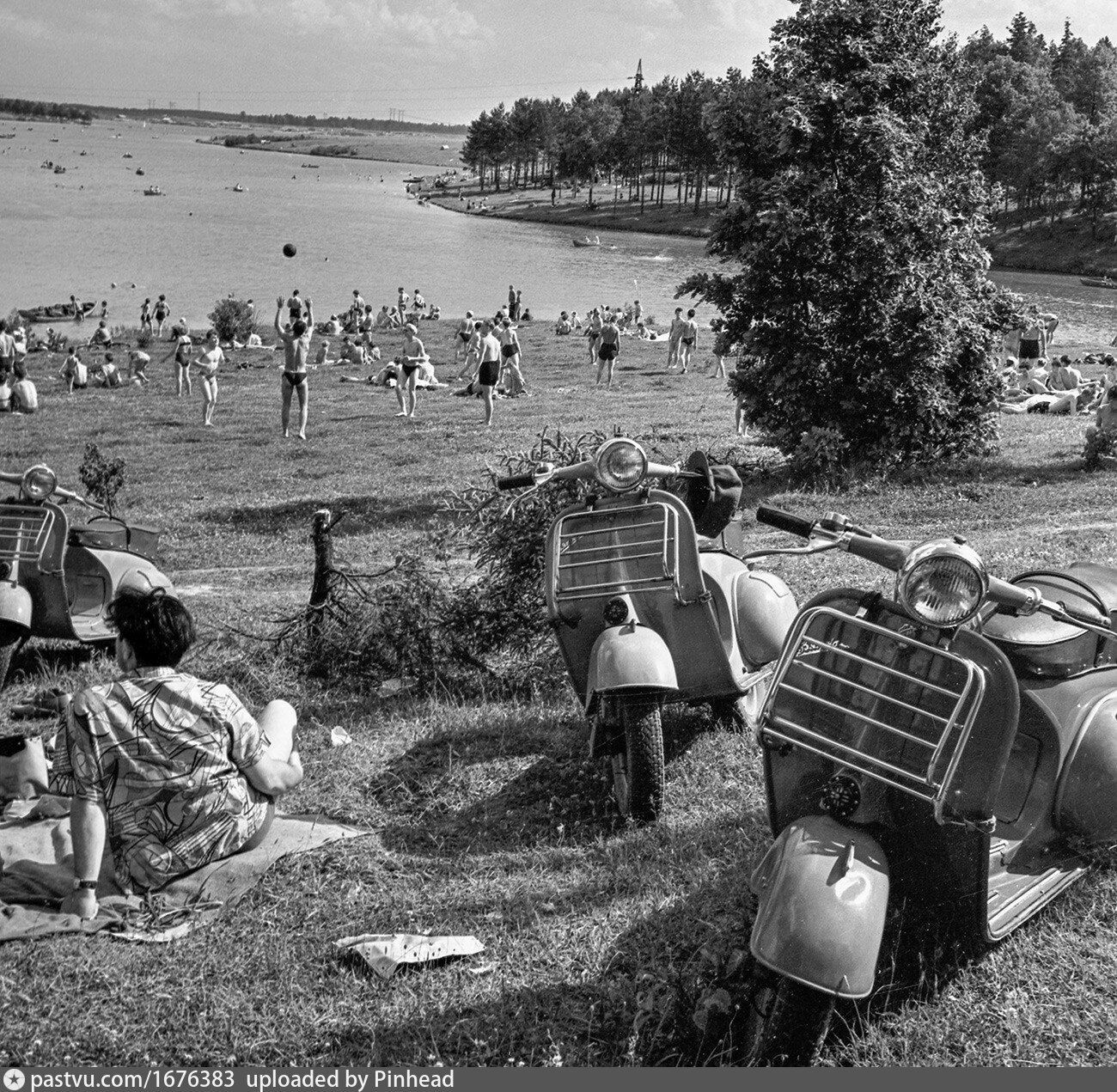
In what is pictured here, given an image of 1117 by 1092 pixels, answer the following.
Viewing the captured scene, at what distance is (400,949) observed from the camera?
12.3 feet

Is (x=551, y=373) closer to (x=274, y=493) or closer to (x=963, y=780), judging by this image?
(x=274, y=493)

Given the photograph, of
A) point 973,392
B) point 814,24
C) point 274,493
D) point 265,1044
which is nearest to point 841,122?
point 814,24

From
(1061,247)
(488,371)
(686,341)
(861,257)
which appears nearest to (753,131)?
(861,257)

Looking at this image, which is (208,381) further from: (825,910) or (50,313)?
(50,313)

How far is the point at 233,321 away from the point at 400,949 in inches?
1280

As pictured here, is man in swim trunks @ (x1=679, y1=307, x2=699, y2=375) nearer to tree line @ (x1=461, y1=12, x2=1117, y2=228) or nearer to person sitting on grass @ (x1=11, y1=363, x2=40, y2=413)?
tree line @ (x1=461, y1=12, x2=1117, y2=228)

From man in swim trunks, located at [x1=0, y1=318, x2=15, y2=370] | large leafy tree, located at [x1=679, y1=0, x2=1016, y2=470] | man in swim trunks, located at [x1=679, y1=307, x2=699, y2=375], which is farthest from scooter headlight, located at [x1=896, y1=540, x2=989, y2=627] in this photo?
man in swim trunks, located at [x1=679, y1=307, x2=699, y2=375]

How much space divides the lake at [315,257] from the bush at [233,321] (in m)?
6.02

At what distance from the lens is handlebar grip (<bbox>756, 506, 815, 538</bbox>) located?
3.57 metres

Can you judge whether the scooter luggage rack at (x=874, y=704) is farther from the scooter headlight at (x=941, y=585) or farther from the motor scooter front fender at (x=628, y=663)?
the motor scooter front fender at (x=628, y=663)

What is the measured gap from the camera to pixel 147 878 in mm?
4062

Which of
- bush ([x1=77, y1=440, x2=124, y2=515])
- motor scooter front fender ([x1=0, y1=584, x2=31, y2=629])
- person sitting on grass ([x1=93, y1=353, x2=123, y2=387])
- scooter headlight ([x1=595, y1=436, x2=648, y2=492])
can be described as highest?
scooter headlight ([x1=595, y1=436, x2=648, y2=492])

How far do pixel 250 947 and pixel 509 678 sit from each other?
299 cm

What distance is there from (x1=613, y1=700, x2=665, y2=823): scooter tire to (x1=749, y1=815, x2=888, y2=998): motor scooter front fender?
1.40 meters
